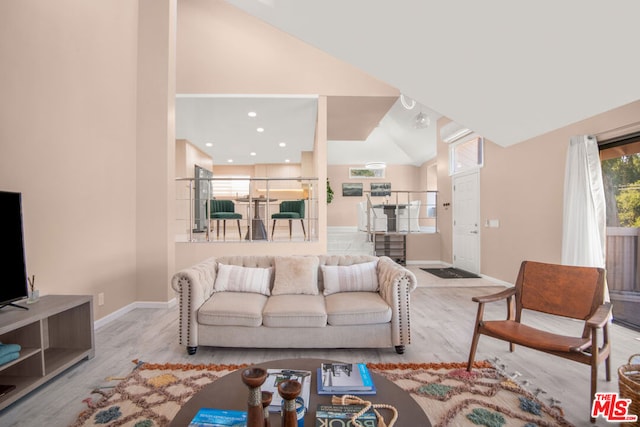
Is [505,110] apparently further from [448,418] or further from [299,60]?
[299,60]

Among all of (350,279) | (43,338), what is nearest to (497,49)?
(350,279)

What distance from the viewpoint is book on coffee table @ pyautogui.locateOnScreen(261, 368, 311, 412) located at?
124 centimetres

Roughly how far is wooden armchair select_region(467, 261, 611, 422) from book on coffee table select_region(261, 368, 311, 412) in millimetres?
1384

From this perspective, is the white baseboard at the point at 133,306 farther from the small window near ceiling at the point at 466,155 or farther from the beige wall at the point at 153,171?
the small window near ceiling at the point at 466,155

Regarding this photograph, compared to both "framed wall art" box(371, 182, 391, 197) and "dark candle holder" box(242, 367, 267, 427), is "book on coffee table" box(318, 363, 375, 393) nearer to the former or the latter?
"dark candle holder" box(242, 367, 267, 427)

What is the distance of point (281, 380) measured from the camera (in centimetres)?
141

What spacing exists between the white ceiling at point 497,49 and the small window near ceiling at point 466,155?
7.26ft

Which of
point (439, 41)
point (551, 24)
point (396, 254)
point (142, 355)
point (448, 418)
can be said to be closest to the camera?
point (448, 418)

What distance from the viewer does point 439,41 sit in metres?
2.33

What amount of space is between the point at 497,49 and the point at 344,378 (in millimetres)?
2380

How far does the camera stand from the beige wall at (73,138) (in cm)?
232

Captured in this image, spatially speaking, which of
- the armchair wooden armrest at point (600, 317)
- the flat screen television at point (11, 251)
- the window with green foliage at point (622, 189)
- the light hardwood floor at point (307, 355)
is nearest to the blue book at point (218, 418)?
the light hardwood floor at point (307, 355)

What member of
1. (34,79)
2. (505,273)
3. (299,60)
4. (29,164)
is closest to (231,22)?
(299,60)

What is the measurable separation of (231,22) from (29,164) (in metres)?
4.05
